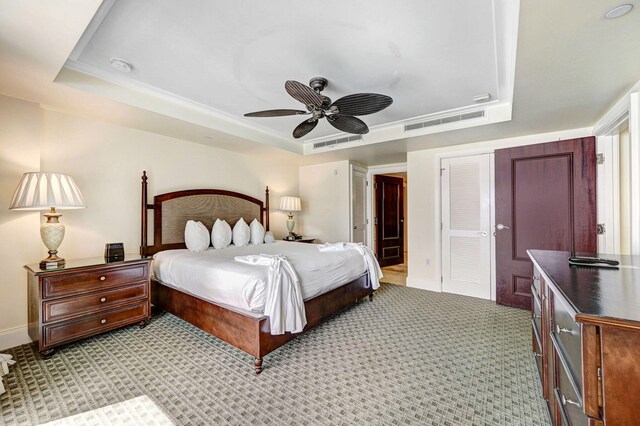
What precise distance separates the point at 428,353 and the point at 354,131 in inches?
88.6

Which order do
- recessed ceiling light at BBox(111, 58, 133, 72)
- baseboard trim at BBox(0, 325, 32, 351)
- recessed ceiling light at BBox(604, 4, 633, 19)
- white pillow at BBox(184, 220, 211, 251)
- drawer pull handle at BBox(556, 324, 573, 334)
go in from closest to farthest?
drawer pull handle at BBox(556, 324, 573, 334) → recessed ceiling light at BBox(604, 4, 633, 19) → recessed ceiling light at BBox(111, 58, 133, 72) → baseboard trim at BBox(0, 325, 32, 351) → white pillow at BBox(184, 220, 211, 251)

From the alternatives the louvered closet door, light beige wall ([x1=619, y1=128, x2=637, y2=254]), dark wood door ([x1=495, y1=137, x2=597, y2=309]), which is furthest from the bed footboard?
light beige wall ([x1=619, y1=128, x2=637, y2=254])

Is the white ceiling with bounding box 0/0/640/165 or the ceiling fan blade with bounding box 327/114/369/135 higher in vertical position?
the white ceiling with bounding box 0/0/640/165

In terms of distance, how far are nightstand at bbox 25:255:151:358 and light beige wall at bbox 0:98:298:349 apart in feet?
1.03

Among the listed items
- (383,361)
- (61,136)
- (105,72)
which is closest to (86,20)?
(105,72)

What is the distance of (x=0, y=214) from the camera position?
2.51m

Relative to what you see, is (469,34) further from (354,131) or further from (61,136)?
(61,136)

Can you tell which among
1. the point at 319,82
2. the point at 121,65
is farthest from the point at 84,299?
the point at 319,82

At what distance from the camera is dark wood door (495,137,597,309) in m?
3.15

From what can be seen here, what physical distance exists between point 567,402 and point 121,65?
3.64 meters

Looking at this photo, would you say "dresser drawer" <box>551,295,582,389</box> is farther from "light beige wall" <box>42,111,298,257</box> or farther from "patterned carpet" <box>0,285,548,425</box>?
"light beige wall" <box>42,111,298,257</box>

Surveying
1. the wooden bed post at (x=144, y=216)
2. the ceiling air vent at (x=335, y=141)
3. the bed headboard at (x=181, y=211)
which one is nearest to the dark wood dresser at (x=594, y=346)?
the ceiling air vent at (x=335, y=141)

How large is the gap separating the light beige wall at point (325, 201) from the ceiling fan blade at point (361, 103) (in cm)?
290

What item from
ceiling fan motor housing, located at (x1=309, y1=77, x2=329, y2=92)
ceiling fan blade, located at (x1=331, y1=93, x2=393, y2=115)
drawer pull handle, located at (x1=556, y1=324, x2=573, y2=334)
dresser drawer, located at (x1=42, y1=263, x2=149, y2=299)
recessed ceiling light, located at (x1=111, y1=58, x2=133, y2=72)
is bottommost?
dresser drawer, located at (x1=42, y1=263, x2=149, y2=299)
